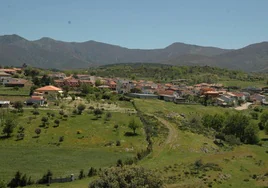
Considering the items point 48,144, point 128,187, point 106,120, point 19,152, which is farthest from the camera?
point 106,120

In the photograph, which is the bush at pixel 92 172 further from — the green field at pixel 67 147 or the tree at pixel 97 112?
the tree at pixel 97 112

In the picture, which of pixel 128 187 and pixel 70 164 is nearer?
pixel 128 187

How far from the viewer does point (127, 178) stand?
32.9m

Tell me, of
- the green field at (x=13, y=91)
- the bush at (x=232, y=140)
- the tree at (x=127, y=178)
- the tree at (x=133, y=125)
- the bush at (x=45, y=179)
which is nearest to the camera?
the tree at (x=127, y=178)

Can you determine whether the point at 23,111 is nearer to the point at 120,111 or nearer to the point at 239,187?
the point at 120,111

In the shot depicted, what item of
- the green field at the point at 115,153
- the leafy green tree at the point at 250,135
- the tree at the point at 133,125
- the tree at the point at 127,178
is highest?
the tree at the point at 127,178

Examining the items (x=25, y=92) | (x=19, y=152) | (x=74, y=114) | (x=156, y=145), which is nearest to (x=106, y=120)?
(x=74, y=114)

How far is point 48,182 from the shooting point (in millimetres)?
46594

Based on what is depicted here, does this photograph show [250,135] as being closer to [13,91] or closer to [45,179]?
[45,179]

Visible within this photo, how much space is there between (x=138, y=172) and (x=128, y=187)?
2103mm

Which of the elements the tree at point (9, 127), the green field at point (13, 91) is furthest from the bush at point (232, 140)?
the green field at point (13, 91)

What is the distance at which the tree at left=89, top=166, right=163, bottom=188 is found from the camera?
32.1m

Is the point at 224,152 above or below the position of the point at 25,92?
below

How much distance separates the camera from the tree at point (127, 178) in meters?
32.1
